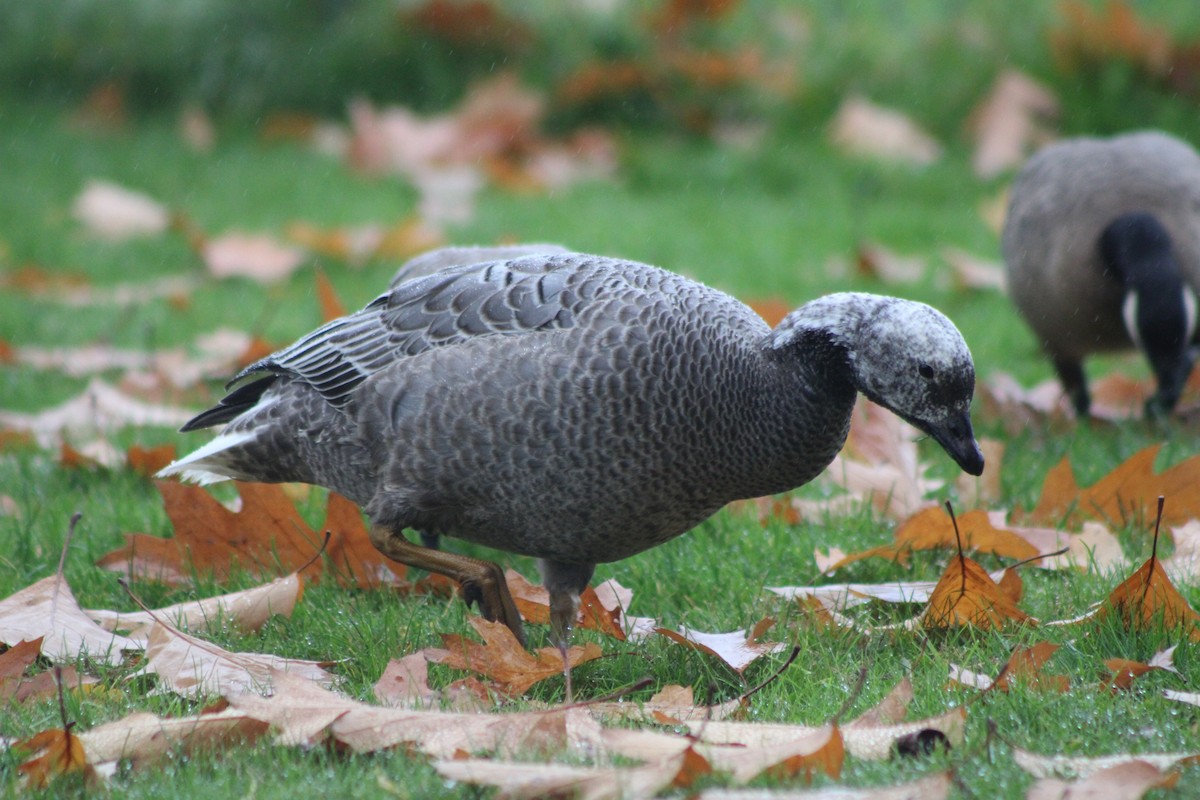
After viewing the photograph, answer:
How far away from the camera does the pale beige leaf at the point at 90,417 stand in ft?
16.3

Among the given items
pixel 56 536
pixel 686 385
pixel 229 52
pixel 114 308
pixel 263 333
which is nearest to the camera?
pixel 686 385

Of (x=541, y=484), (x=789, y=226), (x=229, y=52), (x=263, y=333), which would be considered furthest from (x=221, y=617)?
(x=229, y=52)

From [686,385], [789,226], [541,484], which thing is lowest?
[789,226]

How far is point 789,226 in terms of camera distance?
767 centimetres

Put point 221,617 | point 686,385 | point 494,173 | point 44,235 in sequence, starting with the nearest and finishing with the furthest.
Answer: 1. point 686,385
2. point 221,617
3. point 44,235
4. point 494,173

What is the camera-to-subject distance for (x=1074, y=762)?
2.40 meters

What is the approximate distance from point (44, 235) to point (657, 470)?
225 inches

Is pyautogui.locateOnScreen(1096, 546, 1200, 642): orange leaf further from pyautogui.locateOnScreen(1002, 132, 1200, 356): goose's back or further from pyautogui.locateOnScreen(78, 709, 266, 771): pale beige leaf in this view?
pyautogui.locateOnScreen(1002, 132, 1200, 356): goose's back

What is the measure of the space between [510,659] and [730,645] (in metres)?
Result: 0.52

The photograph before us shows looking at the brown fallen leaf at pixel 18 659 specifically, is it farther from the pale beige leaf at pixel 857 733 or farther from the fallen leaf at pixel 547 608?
the pale beige leaf at pixel 857 733

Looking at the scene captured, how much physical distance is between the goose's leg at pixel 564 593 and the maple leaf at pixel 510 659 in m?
0.03

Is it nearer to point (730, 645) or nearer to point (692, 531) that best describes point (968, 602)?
point (730, 645)

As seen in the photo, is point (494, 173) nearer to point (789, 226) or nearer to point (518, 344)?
point (789, 226)

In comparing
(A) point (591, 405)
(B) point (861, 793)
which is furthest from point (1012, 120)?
(B) point (861, 793)
